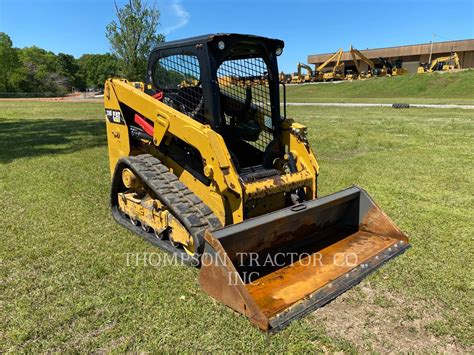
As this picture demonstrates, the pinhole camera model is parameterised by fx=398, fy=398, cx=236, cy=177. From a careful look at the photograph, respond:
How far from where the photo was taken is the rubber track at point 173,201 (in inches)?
149

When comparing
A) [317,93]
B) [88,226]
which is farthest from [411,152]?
[317,93]

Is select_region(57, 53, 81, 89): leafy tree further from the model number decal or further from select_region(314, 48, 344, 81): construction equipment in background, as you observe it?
the model number decal

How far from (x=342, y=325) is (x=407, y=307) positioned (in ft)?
2.13

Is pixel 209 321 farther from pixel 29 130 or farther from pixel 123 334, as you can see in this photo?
pixel 29 130

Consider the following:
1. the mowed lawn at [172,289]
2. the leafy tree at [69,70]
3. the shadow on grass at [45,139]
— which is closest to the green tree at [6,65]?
the leafy tree at [69,70]

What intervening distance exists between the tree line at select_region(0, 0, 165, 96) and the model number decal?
14.6 metres

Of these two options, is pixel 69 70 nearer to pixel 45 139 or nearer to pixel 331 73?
pixel 331 73

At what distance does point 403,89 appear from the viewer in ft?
121

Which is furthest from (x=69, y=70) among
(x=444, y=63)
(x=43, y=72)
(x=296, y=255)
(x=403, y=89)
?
(x=296, y=255)

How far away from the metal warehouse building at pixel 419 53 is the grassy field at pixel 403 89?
19295 mm

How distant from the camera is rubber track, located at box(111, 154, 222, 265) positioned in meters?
3.78

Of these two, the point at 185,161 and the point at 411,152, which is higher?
the point at 185,161

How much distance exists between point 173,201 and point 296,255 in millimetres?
1347

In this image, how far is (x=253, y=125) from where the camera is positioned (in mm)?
4637
